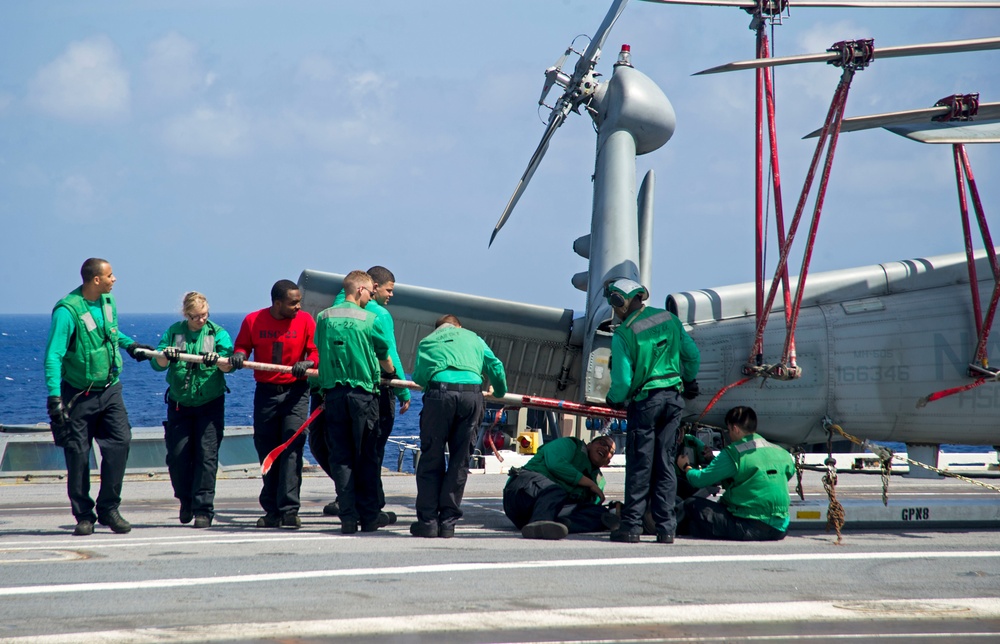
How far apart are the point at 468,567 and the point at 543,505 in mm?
2007

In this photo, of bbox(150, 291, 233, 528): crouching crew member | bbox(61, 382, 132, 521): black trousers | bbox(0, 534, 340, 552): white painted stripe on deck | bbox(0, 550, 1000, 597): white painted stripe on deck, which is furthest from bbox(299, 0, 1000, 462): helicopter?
bbox(61, 382, 132, 521): black trousers

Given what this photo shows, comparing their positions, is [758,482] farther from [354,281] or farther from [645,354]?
[354,281]

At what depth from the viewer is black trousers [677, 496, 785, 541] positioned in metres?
7.49

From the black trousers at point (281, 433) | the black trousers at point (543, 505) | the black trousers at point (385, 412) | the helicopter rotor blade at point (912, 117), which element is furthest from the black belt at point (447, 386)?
the helicopter rotor blade at point (912, 117)

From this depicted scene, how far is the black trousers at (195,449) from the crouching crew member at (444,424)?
1.82 meters

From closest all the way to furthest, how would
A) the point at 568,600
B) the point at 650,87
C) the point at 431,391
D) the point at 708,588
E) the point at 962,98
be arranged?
the point at 568,600, the point at 708,588, the point at 431,391, the point at 962,98, the point at 650,87

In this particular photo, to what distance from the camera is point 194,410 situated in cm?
806

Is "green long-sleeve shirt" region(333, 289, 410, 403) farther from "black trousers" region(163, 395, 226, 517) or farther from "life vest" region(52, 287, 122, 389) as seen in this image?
"life vest" region(52, 287, 122, 389)

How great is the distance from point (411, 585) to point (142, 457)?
→ 9.17 metres

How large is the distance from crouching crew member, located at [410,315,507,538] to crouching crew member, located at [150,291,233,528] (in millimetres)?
1777

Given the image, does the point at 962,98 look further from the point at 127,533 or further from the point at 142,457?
the point at 142,457

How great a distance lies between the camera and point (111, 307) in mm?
7789

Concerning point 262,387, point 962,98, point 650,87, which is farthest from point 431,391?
point 650,87

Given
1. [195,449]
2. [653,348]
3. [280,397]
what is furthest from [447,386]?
[195,449]
